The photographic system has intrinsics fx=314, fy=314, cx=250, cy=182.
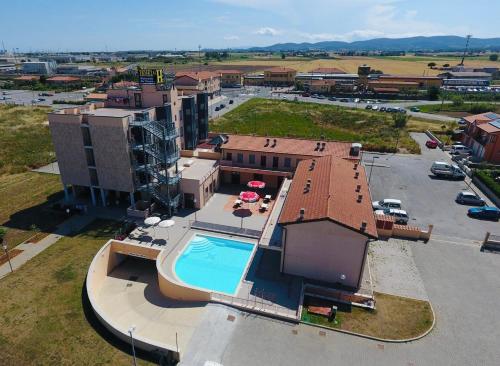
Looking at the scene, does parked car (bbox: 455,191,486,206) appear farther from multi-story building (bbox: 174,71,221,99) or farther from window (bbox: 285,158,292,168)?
multi-story building (bbox: 174,71,221,99)

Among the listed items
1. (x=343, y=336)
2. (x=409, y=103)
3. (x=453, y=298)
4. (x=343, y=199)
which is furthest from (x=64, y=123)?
(x=409, y=103)

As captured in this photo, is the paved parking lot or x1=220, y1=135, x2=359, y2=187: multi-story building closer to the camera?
the paved parking lot

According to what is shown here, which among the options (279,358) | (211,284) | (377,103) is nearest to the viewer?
(279,358)

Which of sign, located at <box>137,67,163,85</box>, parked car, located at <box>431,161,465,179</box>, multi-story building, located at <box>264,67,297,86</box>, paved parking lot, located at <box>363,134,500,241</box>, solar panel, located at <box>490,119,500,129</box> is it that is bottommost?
paved parking lot, located at <box>363,134,500,241</box>

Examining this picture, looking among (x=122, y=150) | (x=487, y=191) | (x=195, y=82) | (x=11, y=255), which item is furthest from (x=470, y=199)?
(x=195, y=82)

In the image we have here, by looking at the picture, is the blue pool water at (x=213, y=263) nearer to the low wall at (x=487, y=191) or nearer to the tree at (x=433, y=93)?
the low wall at (x=487, y=191)

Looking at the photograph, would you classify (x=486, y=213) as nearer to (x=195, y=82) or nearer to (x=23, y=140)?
(x=23, y=140)

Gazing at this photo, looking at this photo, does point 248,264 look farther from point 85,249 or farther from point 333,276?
point 85,249

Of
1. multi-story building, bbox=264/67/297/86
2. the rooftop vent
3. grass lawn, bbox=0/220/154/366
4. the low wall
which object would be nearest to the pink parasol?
the rooftop vent
